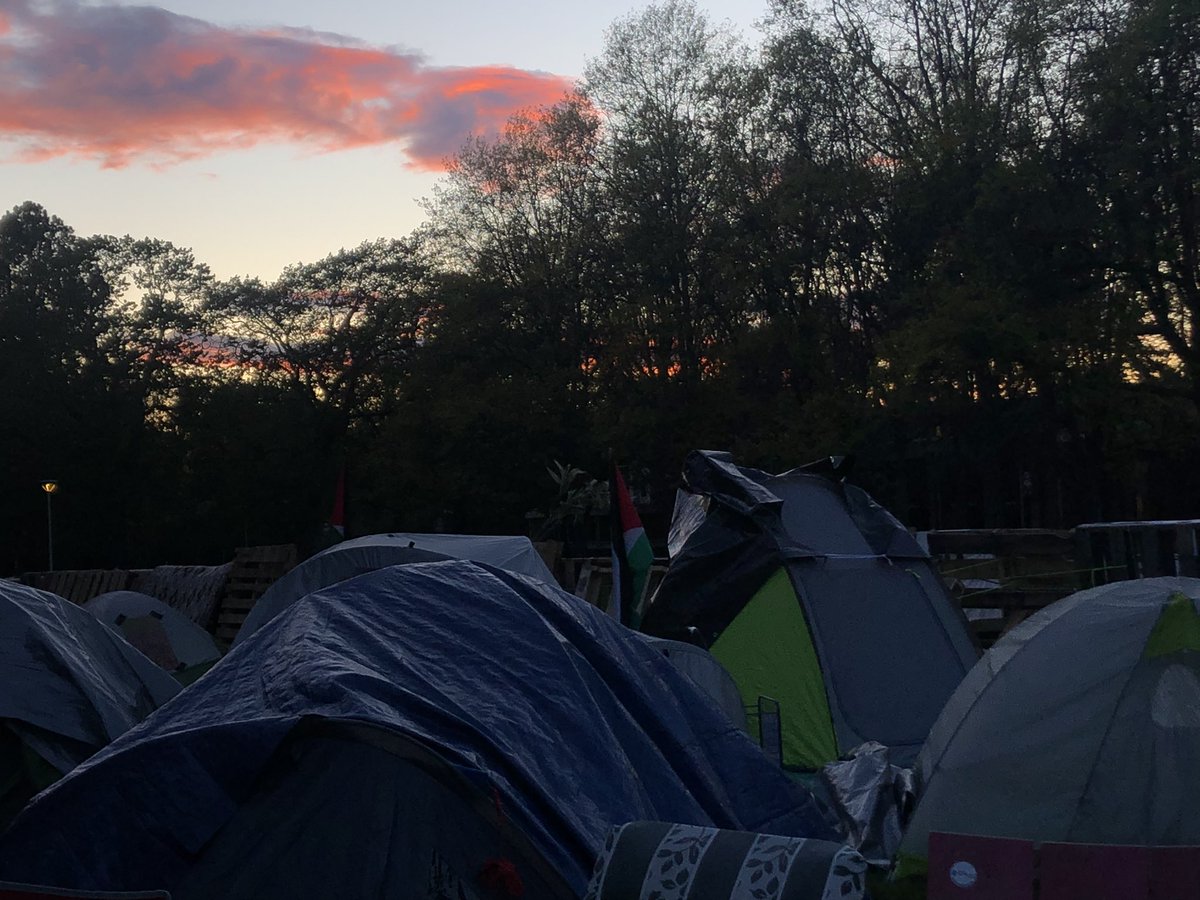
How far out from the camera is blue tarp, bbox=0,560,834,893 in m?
4.16

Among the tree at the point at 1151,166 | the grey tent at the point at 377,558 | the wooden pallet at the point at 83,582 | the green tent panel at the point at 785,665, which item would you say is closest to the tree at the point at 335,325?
the wooden pallet at the point at 83,582

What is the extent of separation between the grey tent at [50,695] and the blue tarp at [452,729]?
1.65 meters

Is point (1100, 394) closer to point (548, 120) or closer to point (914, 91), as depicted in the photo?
point (914, 91)

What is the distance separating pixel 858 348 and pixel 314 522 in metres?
19.6

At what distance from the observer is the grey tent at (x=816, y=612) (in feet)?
29.0

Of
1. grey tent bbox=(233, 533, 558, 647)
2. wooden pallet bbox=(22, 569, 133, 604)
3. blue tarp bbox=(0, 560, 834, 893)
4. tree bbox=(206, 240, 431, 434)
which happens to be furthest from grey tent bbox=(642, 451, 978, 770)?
tree bbox=(206, 240, 431, 434)

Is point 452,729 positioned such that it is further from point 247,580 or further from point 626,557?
point 247,580

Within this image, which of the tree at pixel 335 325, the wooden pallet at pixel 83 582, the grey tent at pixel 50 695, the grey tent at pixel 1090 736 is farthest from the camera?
the tree at pixel 335 325

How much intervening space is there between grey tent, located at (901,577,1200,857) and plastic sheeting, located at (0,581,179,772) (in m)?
3.77

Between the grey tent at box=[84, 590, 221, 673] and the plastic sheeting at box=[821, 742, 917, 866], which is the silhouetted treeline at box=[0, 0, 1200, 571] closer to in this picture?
the grey tent at box=[84, 590, 221, 673]

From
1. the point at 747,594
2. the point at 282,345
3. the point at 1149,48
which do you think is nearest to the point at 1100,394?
the point at 1149,48

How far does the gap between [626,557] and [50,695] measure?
5103 mm

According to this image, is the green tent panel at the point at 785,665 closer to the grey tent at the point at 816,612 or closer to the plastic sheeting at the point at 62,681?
the grey tent at the point at 816,612

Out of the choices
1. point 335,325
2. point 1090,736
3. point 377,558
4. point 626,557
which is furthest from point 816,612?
point 335,325
